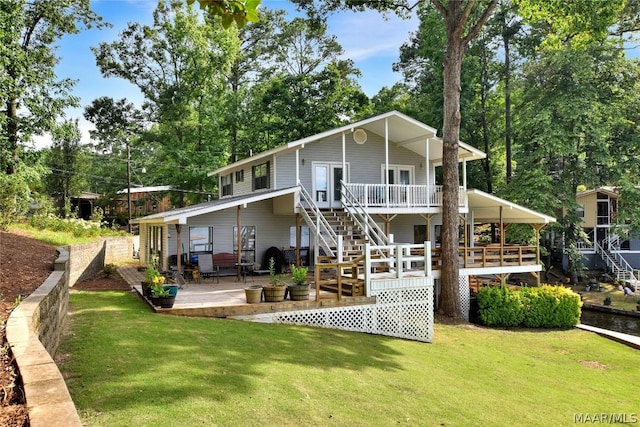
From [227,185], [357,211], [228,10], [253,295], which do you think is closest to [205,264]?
[357,211]

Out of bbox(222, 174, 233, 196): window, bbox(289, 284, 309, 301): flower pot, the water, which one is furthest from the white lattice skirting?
bbox(222, 174, 233, 196): window

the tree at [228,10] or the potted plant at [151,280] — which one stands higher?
the tree at [228,10]

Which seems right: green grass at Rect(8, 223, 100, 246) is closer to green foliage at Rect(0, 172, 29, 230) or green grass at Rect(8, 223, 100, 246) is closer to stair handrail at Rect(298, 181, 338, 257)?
green foliage at Rect(0, 172, 29, 230)

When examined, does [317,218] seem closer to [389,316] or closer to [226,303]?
[389,316]

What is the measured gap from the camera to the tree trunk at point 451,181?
1439 centimetres

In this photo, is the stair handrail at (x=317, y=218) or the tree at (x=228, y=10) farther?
the stair handrail at (x=317, y=218)

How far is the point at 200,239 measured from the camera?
57.9 ft

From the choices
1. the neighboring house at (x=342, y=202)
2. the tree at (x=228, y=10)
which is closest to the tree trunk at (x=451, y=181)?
the neighboring house at (x=342, y=202)

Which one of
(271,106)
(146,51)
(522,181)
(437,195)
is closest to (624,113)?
(522,181)

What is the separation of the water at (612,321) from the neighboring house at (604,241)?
8.77m

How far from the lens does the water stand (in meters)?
17.3

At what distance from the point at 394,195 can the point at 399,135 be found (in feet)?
10.5

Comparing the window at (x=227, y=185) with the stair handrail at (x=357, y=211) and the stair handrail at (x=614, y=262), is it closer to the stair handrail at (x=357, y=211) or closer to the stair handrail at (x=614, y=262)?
the stair handrail at (x=357, y=211)

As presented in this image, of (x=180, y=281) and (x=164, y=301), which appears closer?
(x=164, y=301)
